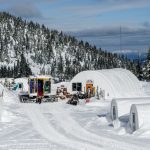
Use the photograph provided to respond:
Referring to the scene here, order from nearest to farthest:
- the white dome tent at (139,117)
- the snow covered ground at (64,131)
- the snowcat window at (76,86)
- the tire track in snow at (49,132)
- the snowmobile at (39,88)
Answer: the tire track in snow at (49,132) < the snow covered ground at (64,131) < the white dome tent at (139,117) < the snowmobile at (39,88) < the snowcat window at (76,86)

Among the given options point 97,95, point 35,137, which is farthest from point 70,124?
point 97,95

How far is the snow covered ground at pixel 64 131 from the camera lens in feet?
79.5

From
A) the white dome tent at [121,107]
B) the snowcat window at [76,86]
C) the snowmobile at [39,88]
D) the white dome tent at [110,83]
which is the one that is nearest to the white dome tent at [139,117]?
the white dome tent at [121,107]

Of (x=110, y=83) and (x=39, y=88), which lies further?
(x=110, y=83)

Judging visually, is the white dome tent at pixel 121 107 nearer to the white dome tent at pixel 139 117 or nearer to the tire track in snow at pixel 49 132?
the white dome tent at pixel 139 117

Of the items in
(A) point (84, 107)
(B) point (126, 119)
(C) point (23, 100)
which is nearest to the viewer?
(B) point (126, 119)

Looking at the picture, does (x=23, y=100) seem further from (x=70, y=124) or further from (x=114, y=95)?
(x=70, y=124)

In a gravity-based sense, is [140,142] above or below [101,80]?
below

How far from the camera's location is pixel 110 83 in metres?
58.1

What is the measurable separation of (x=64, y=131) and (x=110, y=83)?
28.7m

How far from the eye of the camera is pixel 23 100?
52.1 meters

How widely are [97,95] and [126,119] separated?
2427 centimetres

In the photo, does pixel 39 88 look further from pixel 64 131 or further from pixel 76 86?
pixel 64 131

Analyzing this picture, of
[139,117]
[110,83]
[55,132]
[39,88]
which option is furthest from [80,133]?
[110,83]
